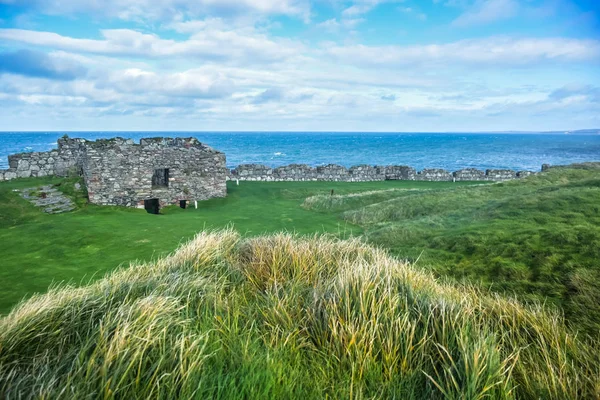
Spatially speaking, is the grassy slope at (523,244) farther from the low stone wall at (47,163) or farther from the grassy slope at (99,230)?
the low stone wall at (47,163)

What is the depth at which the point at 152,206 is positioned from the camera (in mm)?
20703

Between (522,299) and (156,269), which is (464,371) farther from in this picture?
(156,269)

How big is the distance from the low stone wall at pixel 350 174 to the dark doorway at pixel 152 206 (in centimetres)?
944

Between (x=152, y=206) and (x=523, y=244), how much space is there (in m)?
17.6

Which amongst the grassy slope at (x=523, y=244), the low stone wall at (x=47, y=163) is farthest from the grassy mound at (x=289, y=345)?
the low stone wall at (x=47, y=163)

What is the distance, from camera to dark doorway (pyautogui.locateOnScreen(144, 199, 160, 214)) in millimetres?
20200

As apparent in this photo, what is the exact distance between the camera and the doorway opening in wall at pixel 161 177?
21359mm

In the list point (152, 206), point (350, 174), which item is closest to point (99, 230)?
point (152, 206)

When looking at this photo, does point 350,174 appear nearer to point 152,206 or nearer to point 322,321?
point 152,206

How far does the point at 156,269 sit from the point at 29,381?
3.40 m

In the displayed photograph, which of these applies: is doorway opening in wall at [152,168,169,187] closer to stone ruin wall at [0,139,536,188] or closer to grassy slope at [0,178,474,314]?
stone ruin wall at [0,139,536,188]

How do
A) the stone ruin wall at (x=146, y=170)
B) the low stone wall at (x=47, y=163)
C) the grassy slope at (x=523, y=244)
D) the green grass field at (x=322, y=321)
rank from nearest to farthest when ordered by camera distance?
the green grass field at (x=322, y=321) < the grassy slope at (x=523, y=244) < the stone ruin wall at (x=146, y=170) < the low stone wall at (x=47, y=163)

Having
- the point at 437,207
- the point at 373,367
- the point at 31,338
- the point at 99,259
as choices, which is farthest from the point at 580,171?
the point at 31,338

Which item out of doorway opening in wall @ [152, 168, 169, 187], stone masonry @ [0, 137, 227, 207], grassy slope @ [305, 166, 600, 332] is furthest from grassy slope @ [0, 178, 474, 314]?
grassy slope @ [305, 166, 600, 332]
